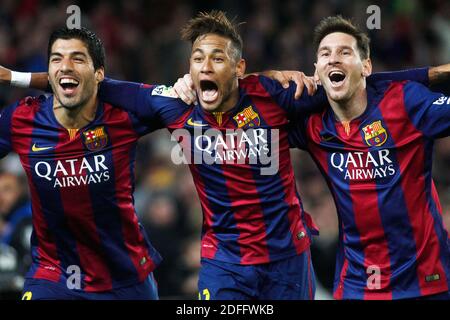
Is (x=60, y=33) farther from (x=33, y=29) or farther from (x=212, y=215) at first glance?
(x=33, y=29)

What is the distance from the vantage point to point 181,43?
11.9 metres

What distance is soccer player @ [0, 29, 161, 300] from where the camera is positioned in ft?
21.3

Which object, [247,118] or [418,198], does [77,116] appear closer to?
[247,118]

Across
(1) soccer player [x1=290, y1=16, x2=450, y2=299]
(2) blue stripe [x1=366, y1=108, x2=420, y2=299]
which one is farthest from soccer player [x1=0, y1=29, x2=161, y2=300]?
(2) blue stripe [x1=366, y1=108, x2=420, y2=299]

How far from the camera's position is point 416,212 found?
6082 mm

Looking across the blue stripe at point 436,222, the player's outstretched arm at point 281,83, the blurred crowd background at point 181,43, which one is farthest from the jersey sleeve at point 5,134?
the blurred crowd background at point 181,43

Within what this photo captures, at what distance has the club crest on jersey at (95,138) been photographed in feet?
21.4

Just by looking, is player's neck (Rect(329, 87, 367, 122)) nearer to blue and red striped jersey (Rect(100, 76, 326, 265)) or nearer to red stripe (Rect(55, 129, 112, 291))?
blue and red striped jersey (Rect(100, 76, 326, 265))

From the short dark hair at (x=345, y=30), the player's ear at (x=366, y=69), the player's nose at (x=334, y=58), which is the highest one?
the short dark hair at (x=345, y=30)

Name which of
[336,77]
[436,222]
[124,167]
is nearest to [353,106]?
[336,77]

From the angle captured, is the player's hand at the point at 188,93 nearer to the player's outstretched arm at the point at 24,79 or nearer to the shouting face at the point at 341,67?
the shouting face at the point at 341,67

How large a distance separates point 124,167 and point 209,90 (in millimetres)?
731
